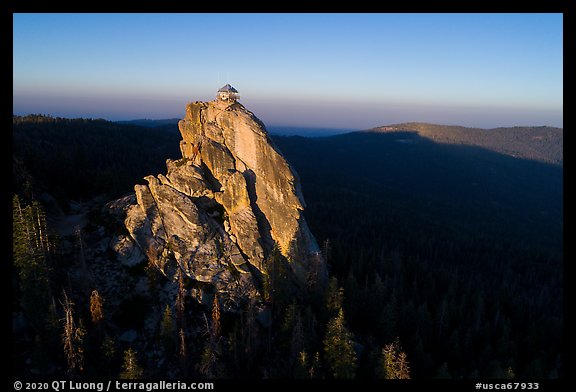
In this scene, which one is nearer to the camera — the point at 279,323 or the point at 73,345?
the point at 73,345

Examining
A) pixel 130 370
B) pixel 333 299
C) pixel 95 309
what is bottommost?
pixel 333 299

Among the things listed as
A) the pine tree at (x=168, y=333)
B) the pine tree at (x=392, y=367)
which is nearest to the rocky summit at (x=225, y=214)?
the pine tree at (x=168, y=333)

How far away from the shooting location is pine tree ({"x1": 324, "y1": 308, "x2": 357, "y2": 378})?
4094 cm

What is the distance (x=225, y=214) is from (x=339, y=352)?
1126 inches

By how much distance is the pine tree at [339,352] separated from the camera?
40938mm

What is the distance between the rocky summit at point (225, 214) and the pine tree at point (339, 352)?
14122mm

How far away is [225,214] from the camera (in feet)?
191

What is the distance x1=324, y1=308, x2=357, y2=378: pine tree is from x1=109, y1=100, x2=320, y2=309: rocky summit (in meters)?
14.1

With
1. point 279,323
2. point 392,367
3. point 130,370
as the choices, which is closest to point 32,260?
point 130,370

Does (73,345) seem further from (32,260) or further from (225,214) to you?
(225,214)

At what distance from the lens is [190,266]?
53.1 metres

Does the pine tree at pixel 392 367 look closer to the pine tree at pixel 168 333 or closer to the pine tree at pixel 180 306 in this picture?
the pine tree at pixel 168 333

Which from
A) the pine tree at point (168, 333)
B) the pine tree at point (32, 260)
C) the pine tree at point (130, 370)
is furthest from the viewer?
the pine tree at point (168, 333)
